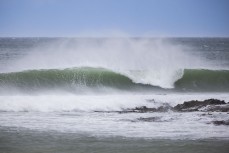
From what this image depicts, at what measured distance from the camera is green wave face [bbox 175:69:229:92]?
21.1 meters

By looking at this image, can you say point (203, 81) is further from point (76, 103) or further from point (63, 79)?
point (76, 103)

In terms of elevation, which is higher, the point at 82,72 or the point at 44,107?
the point at 82,72

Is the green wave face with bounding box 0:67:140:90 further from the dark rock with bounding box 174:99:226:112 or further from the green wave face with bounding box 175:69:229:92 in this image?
the dark rock with bounding box 174:99:226:112

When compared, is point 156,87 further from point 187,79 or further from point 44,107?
point 44,107

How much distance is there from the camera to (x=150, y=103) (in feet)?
50.6

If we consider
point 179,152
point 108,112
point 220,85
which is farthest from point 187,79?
point 179,152

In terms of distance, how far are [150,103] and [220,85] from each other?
26.6 feet

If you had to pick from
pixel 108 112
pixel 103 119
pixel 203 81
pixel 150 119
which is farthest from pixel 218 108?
pixel 203 81

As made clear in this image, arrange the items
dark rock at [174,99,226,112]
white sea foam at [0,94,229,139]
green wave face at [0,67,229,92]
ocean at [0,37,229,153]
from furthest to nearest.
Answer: green wave face at [0,67,229,92], dark rock at [174,99,226,112], white sea foam at [0,94,229,139], ocean at [0,37,229,153]

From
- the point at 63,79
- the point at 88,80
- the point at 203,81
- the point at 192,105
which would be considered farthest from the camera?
the point at 203,81

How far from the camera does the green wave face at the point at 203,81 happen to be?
69.2ft

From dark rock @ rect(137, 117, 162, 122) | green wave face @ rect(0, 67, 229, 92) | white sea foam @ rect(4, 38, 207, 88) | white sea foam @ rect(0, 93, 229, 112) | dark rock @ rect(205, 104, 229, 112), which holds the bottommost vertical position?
dark rock @ rect(137, 117, 162, 122)

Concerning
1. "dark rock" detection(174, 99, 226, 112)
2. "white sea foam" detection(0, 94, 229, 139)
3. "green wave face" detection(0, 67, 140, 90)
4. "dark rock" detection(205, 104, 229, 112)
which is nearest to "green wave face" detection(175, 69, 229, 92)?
"green wave face" detection(0, 67, 140, 90)

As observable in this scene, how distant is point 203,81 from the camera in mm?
22578
